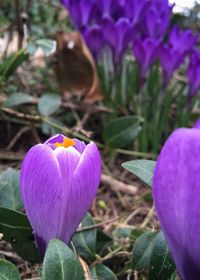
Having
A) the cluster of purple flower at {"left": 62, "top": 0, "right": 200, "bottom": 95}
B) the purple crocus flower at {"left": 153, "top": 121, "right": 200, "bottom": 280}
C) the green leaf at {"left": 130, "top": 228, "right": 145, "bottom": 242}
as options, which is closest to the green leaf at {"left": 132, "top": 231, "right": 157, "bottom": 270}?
the green leaf at {"left": 130, "top": 228, "right": 145, "bottom": 242}

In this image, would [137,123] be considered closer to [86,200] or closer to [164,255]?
[164,255]

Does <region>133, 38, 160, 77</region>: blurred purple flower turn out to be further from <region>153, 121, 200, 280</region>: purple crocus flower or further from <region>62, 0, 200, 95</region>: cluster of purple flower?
<region>153, 121, 200, 280</region>: purple crocus flower

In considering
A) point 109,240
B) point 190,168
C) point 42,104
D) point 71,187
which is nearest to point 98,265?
point 109,240

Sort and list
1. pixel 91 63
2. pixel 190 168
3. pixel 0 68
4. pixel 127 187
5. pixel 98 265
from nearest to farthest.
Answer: pixel 190 168, pixel 98 265, pixel 0 68, pixel 127 187, pixel 91 63

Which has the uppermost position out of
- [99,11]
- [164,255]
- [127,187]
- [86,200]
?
[99,11]

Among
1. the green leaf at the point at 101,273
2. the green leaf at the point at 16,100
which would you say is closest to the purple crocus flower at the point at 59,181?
the green leaf at the point at 101,273

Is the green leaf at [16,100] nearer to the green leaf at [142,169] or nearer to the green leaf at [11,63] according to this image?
the green leaf at [11,63]
